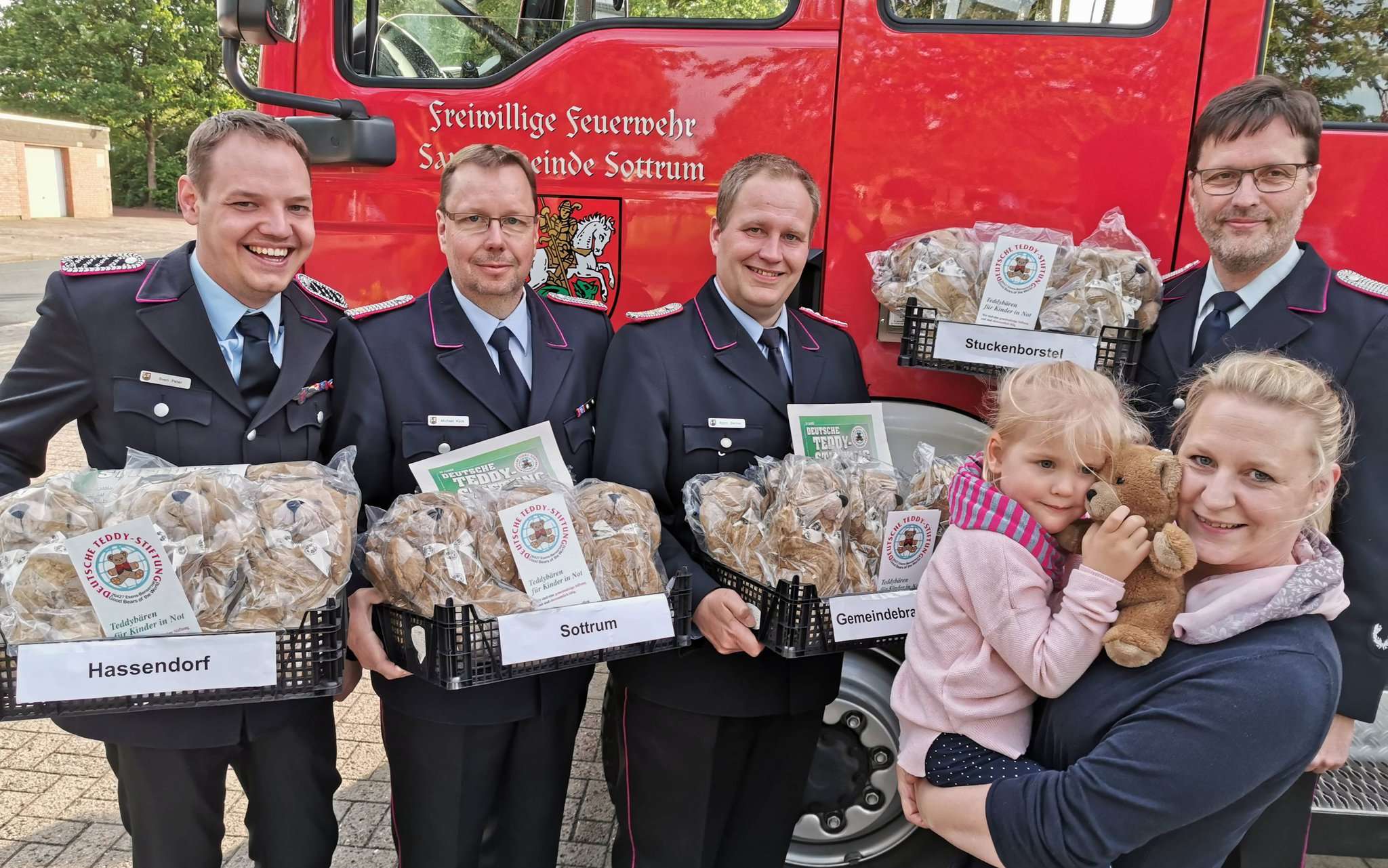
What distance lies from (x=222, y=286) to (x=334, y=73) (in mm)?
1170

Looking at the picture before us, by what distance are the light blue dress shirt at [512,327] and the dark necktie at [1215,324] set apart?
1.70 meters

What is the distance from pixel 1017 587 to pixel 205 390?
5.92 feet

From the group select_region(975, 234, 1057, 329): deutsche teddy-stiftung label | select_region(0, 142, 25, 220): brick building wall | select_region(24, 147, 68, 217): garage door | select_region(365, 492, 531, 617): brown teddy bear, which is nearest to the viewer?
select_region(365, 492, 531, 617): brown teddy bear

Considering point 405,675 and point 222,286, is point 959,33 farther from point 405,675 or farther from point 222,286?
point 405,675

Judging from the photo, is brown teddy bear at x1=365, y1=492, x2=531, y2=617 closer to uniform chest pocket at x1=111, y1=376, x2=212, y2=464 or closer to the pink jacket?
uniform chest pocket at x1=111, y1=376, x2=212, y2=464

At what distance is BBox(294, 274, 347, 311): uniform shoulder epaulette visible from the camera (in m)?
2.35

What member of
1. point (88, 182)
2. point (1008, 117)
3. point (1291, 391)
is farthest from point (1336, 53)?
point (88, 182)

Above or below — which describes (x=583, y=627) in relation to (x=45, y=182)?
below

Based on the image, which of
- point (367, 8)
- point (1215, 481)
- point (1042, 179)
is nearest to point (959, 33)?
point (1042, 179)

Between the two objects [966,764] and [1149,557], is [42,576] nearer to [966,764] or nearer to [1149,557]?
[966,764]

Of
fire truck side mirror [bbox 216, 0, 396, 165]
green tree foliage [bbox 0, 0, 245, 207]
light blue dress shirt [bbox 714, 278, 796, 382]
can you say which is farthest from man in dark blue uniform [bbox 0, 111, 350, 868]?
green tree foliage [bbox 0, 0, 245, 207]

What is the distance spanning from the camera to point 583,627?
1.85 meters

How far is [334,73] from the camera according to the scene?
297 cm

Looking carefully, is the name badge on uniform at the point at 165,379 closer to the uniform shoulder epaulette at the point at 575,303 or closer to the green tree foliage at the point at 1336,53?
the uniform shoulder epaulette at the point at 575,303
